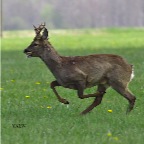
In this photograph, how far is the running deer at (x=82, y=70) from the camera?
11.0m

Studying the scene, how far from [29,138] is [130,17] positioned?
110 m

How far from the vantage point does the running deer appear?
435 inches

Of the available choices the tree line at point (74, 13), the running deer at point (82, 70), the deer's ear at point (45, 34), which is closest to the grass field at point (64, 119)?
the running deer at point (82, 70)

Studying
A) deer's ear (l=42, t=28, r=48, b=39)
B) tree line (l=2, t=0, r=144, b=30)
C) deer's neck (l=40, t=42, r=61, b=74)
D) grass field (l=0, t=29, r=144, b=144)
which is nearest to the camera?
grass field (l=0, t=29, r=144, b=144)

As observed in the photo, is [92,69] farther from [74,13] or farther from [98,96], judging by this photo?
[74,13]

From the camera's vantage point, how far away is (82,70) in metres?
11.2

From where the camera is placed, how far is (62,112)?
1130 centimetres

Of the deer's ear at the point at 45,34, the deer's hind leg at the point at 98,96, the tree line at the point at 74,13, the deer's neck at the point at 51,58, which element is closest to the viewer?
the deer's ear at the point at 45,34

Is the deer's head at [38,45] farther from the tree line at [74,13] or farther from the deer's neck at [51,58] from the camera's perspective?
the tree line at [74,13]

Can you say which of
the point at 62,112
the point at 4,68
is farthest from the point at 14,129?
the point at 4,68

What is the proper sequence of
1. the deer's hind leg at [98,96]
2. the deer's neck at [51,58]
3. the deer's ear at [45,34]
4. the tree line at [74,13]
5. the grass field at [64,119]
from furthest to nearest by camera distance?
the tree line at [74,13] → the deer's hind leg at [98,96] → the deer's neck at [51,58] → the deer's ear at [45,34] → the grass field at [64,119]

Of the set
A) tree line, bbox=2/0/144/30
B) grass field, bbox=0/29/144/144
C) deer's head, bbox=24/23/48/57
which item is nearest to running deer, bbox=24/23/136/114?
deer's head, bbox=24/23/48/57

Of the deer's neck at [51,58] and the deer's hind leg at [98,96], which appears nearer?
the deer's neck at [51,58]

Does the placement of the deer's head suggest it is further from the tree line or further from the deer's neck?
the tree line
